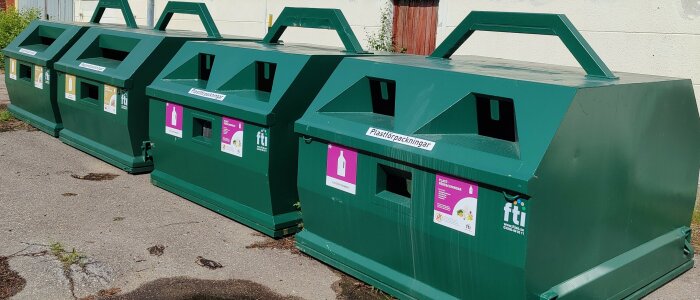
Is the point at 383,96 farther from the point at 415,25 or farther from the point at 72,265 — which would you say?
the point at 415,25

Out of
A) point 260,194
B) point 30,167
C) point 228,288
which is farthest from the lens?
point 30,167

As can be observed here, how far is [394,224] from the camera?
11.0 ft

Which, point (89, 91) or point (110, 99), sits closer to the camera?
point (110, 99)

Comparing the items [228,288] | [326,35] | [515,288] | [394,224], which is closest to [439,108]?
[394,224]

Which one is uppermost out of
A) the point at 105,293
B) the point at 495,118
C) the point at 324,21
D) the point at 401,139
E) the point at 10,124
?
the point at 324,21

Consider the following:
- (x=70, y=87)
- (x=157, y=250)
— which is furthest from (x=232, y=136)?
(x=70, y=87)

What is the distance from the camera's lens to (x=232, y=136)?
14.5 feet

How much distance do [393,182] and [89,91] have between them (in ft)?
12.5

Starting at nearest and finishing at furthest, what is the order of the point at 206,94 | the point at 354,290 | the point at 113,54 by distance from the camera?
the point at 354,290 → the point at 206,94 → the point at 113,54

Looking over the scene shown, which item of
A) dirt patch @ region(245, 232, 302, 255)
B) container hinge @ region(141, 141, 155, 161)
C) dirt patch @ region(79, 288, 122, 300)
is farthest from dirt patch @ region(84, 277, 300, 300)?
container hinge @ region(141, 141, 155, 161)

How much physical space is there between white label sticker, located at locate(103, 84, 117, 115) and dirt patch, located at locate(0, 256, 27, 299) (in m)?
2.18

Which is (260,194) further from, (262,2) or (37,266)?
(262,2)

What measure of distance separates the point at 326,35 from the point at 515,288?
6.43 metres

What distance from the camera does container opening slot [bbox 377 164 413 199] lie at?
3395 millimetres
